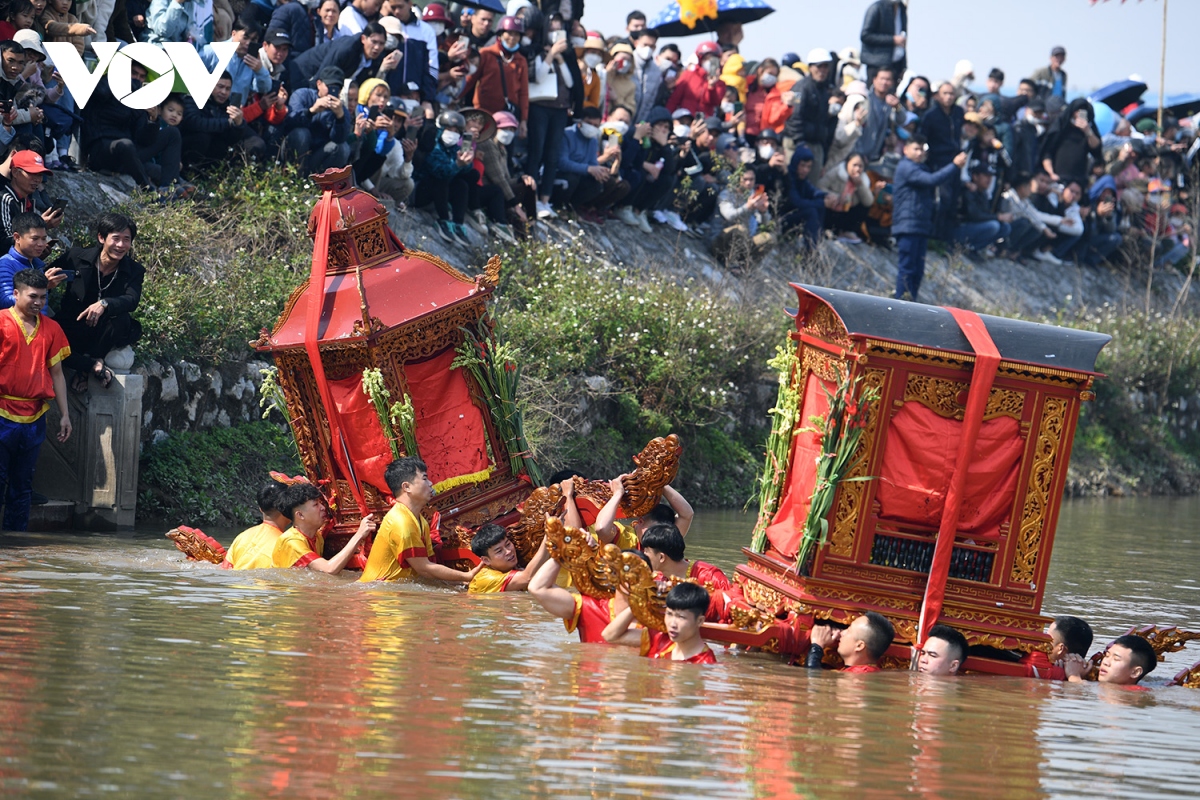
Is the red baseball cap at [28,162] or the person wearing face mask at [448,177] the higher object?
the person wearing face mask at [448,177]

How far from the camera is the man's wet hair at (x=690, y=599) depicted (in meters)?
7.96

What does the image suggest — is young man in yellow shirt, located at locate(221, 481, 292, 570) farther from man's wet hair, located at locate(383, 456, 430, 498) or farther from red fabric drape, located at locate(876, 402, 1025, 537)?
red fabric drape, located at locate(876, 402, 1025, 537)

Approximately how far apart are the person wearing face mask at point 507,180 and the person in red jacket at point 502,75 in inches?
11.6

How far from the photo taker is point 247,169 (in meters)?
16.0

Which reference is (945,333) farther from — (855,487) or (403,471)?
(403,471)

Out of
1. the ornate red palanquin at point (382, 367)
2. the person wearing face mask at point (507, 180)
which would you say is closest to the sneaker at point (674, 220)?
the person wearing face mask at point (507, 180)

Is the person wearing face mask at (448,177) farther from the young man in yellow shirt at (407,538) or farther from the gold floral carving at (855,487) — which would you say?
the gold floral carving at (855,487)

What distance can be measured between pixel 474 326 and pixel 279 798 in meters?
6.13

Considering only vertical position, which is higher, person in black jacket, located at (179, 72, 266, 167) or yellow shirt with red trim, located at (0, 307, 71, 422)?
person in black jacket, located at (179, 72, 266, 167)

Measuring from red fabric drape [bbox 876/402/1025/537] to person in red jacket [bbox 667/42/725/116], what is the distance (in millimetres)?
14022

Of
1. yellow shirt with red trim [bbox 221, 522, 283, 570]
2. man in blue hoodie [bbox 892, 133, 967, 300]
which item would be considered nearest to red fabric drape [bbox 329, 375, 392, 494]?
yellow shirt with red trim [bbox 221, 522, 283, 570]

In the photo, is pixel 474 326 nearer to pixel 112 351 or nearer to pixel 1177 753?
pixel 112 351

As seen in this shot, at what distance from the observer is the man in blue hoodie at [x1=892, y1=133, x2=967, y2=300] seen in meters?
21.6

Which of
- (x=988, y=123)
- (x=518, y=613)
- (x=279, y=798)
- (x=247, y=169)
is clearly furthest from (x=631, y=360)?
(x=279, y=798)
